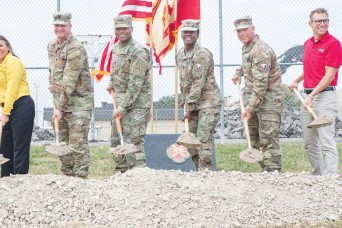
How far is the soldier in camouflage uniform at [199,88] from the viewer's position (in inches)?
340

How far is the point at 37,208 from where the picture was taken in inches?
249

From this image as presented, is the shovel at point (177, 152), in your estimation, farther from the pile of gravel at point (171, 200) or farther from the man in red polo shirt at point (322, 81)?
the pile of gravel at point (171, 200)

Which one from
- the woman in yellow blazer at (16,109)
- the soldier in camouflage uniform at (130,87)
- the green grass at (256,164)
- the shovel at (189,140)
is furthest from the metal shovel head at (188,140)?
the green grass at (256,164)

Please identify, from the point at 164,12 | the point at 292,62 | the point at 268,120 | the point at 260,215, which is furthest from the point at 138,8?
the point at 260,215

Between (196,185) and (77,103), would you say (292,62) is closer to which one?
(77,103)

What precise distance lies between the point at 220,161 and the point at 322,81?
Result: 4123 mm

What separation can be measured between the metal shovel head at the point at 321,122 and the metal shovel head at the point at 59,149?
110 inches

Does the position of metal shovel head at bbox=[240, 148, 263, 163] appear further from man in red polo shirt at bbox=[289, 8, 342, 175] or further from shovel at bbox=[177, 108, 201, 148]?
man in red polo shirt at bbox=[289, 8, 342, 175]

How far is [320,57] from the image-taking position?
313 inches

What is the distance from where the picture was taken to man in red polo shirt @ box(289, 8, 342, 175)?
777 centimetres

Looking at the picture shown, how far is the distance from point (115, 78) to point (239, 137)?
7043mm

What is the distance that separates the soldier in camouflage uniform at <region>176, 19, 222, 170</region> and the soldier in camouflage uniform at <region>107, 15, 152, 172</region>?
0.49 m

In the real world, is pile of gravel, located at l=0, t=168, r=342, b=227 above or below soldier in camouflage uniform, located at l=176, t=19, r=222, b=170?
below

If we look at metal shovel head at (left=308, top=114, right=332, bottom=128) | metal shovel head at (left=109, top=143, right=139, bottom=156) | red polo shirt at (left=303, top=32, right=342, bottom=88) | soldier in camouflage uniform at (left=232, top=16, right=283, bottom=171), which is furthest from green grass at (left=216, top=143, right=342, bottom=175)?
metal shovel head at (left=109, top=143, right=139, bottom=156)
